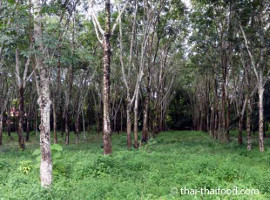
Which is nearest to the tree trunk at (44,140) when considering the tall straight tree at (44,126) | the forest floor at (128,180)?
the tall straight tree at (44,126)

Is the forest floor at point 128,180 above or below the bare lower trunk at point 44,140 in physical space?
below

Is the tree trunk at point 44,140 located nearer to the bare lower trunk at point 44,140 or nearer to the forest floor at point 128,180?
the bare lower trunk at point 44,140

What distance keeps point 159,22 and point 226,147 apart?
30.8 feet

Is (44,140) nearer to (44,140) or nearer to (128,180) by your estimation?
(44,140)

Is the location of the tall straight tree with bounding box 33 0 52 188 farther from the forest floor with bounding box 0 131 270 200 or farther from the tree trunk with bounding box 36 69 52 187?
the forest floor with bounding box 0 131 270 200

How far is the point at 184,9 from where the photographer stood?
59.0ft

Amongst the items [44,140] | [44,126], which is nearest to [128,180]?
[44,140]

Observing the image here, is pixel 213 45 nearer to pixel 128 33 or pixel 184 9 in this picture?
pixel 184 9

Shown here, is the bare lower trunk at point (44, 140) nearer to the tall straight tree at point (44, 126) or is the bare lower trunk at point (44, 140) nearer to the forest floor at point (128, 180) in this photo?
the tall straight tree at point (44, 126)

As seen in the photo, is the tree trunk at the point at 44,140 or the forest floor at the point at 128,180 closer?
→ the forest floor at the point at 128,180

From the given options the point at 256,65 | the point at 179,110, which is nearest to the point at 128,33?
→ the point at 256,65

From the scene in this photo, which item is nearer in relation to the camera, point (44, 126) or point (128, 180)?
point (44, 126)

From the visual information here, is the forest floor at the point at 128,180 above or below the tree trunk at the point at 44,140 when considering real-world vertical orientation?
below

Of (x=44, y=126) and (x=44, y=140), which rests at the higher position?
(x=44, y=126)
